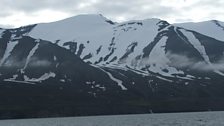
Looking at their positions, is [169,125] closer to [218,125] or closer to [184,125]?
[184,125]

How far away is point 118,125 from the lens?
16038 cm

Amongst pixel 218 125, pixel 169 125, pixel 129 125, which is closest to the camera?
pixel 218 125

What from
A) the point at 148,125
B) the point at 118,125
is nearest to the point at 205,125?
the point at 148,125

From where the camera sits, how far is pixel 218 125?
446 ft

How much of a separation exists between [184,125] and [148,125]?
12.4m

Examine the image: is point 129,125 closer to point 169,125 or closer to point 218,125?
point 169,125

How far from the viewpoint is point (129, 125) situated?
158 m

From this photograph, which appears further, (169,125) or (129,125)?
(129,125)

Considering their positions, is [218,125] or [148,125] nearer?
[218,125]

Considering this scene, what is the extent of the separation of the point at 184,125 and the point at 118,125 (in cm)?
2441

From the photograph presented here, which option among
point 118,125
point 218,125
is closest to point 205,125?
point 218,125

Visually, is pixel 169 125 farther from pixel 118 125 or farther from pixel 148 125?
pixel 118 125

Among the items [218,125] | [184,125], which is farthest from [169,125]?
[218,125]

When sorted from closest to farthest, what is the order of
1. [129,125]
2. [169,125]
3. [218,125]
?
[218,125]
[169,125]
[129,125]
